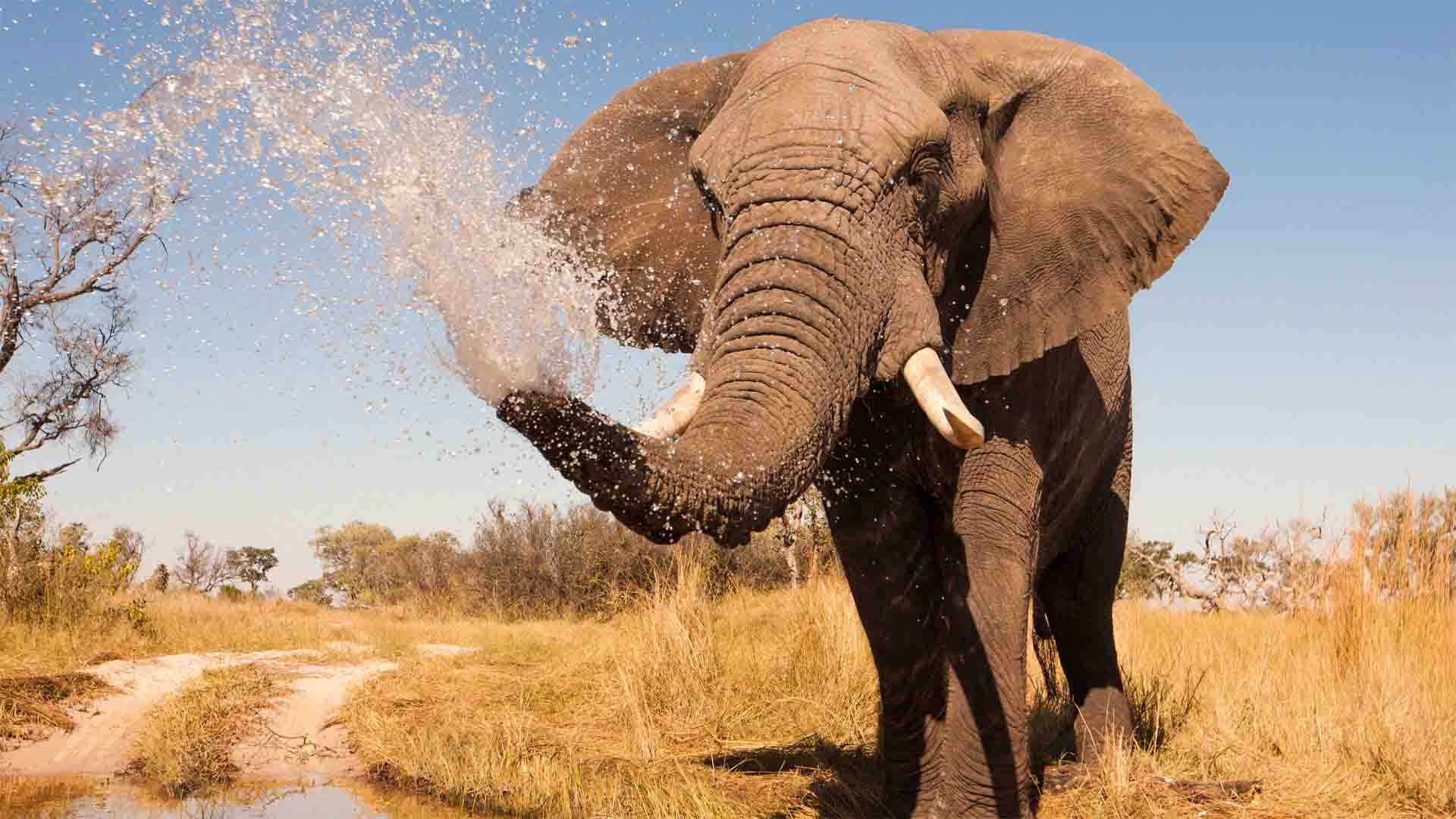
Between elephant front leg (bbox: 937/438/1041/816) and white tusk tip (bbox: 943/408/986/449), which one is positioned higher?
white tusk tip (bbox: 943/408/986/449)

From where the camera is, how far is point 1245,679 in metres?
7.43

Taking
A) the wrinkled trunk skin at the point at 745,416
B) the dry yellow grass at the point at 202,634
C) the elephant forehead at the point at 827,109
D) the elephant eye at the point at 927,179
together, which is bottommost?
the dry yellow grass at the point at 202,634

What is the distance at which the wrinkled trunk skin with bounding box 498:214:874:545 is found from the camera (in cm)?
285

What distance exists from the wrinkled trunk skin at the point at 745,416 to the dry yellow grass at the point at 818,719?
2574 millimetres

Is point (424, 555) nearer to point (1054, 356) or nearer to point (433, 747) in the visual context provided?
point (433, 747)

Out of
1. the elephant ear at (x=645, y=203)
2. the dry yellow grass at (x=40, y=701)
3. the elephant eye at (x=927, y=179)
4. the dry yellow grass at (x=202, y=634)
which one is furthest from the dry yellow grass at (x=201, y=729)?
the elephant eye at (x=927, y=179)

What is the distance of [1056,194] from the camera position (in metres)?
4.59

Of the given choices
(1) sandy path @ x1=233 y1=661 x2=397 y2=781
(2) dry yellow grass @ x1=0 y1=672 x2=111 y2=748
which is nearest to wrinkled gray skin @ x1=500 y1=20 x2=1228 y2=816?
(1) sandy path @ x1=233 y1=661 x2=397 y2=781

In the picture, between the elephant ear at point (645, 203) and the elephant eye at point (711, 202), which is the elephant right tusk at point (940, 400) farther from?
the elephant ear at point (645, 203)

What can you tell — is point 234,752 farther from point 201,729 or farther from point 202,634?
point 202,634

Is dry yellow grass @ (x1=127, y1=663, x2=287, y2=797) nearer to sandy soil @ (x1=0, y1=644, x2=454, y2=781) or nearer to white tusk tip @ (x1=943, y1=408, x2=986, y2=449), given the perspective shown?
sandy soil @ (x1=0, y1=644, x2=454, y2=781)

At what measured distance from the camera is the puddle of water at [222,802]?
227 inches

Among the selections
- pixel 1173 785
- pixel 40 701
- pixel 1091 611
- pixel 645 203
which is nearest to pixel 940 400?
pixel 645 203

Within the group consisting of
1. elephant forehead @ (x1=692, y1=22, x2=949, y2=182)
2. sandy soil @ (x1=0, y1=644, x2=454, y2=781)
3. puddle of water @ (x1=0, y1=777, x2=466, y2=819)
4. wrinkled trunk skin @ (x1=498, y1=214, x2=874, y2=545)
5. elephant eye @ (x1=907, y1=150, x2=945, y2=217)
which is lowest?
puddle of water @ (x1=0, y1=777, x2=466, y2=819)
